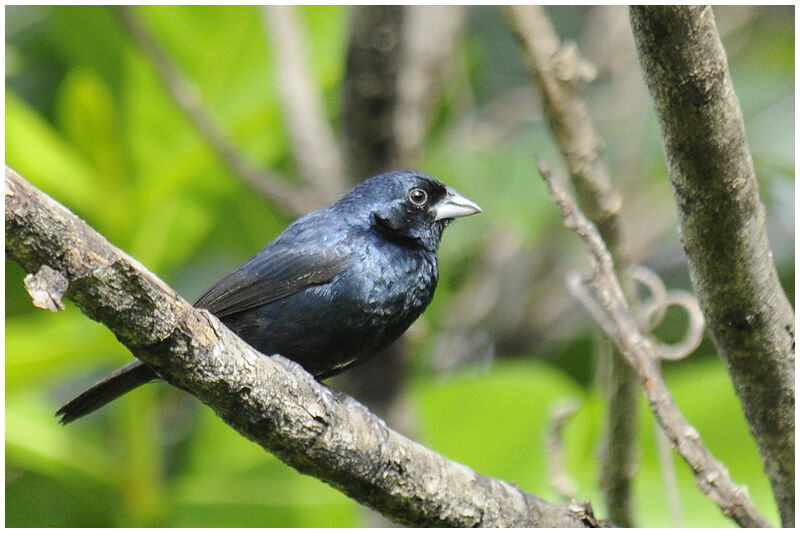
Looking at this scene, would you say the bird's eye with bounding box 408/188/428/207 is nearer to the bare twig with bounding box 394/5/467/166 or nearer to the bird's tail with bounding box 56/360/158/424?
the bare twig with bounding box 394/5/467/166

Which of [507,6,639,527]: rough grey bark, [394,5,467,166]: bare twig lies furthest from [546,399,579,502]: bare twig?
[394,5,467,166]: bare twig

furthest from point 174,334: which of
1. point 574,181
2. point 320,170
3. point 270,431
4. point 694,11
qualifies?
point 320,170

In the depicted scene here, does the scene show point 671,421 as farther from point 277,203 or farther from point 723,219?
point 277,203

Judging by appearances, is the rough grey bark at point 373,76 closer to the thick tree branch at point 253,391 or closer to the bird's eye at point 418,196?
the bird's eye at point 418,196

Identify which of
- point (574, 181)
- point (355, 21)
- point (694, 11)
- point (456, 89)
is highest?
point (456, 89)

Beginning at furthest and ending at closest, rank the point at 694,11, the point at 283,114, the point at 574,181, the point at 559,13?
1. the point at 559,13
2. the point at 283,114
3. the point at 574,181
4. the point at 694,11

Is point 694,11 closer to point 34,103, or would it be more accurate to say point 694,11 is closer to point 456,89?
point 456,89
